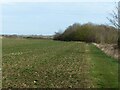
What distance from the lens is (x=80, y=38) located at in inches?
5684

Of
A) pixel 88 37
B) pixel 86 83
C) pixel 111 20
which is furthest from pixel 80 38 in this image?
pixel 86 83

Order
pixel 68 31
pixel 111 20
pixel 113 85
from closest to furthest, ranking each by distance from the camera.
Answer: pixel 113 85 < pixel 111 20 < pixel 68 31

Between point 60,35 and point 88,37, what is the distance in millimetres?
19589

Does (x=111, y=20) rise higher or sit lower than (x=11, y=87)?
higher

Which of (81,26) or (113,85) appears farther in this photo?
(81,26)

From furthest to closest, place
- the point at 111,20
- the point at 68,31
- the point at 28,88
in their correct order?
the point at 68,31 → the point at 111,20 → the point at 28,88

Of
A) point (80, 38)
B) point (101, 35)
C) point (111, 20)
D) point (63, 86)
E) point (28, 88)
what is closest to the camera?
point (28, 88)

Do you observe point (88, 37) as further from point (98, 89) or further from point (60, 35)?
point (98, 89)

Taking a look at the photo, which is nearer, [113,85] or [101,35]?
[113,85]

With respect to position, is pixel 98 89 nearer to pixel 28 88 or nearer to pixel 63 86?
pixel 63 86

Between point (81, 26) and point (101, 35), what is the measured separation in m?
22.3

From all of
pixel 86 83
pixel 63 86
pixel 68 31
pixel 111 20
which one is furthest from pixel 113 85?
pixel 68 31

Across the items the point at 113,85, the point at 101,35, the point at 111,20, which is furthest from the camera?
the point at 101,35

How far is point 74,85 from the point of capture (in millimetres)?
13164
